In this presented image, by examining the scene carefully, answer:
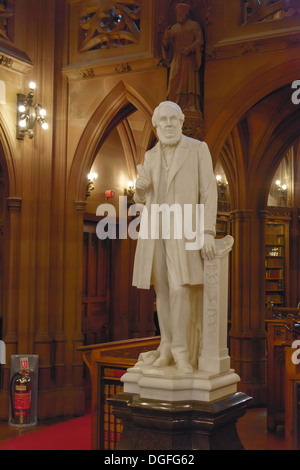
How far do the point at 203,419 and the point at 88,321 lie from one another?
247 inches

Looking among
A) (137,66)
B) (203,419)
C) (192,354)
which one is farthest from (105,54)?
(203,419)

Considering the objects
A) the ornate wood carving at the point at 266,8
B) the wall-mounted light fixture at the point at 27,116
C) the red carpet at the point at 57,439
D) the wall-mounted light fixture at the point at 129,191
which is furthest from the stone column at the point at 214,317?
the wall-mounted light fixture at the point at 129,191

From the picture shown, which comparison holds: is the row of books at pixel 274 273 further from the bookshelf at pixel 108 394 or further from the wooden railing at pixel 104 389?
the bookshelf at pixel 108 394

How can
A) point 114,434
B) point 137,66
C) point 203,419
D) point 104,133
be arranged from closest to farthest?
point 203,419, point 114,434, point 137,66, point 104,133

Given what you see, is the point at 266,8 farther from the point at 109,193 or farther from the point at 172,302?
the point at 172,302

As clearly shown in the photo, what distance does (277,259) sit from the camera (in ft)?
40.1

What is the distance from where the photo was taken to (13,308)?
24.7ft

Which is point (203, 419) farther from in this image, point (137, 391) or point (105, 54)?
point (105, 54)

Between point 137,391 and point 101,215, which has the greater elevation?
point 101,215

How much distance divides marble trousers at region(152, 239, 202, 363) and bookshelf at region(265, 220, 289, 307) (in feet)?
27.6

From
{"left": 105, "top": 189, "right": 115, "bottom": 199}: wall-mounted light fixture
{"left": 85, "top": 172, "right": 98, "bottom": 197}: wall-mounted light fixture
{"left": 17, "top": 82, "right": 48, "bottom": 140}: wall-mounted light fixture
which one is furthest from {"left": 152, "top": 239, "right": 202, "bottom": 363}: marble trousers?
{"left": 105, "top": 189, "right": 115, "bottom": 199}: wall-mounted light fixture

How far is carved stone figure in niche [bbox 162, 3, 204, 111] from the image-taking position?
22.6 ft

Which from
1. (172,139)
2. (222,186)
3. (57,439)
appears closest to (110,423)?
(57,439)

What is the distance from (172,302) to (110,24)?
496cm
